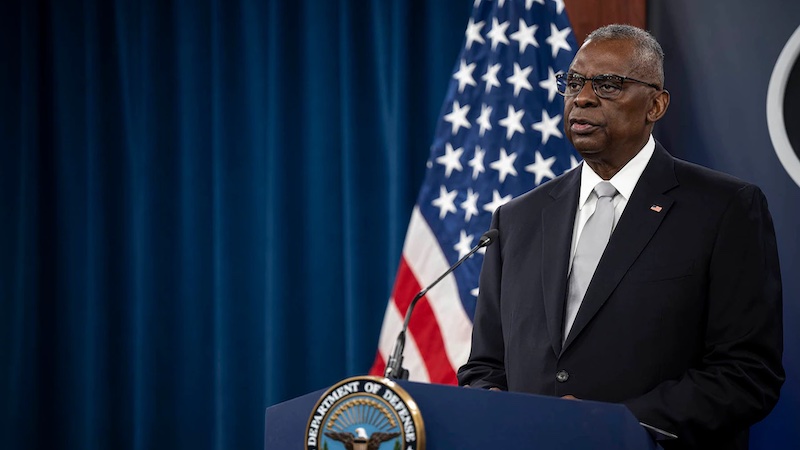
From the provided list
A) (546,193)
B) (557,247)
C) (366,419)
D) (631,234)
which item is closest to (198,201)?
(546,193)

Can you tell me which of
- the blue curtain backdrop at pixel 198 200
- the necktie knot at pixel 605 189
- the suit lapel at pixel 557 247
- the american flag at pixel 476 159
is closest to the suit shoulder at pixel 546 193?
the suit lapel at pixel 557 247

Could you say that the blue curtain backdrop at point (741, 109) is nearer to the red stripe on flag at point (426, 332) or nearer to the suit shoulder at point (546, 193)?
the suit shoulder at point (546, 193)

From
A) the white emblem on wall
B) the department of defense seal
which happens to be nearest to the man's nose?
the white emblem on wall

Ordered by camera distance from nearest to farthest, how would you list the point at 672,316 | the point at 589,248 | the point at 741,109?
the point at 672,316
the point at 589,248
the point at 741,109

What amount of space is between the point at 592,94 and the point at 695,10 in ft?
3.70

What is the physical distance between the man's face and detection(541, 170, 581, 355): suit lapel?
0.14 metres

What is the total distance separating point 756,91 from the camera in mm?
2621

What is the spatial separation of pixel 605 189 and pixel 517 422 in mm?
821

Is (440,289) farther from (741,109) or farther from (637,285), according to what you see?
(637,285)

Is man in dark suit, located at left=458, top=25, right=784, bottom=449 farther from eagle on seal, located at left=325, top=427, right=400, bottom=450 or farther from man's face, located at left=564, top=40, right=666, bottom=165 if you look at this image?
eagle on seal, located at left=325, top=427, right=400, bottom=450

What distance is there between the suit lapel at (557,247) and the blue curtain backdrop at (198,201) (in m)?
1.87

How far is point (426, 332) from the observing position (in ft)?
11.1

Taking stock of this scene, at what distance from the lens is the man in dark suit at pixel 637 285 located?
1756mm

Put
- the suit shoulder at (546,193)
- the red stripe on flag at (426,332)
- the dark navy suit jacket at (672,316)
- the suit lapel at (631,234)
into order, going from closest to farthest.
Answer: the dark navy suit jacket at (672,316)
the suit lapel at (631,234)
the suit shoulder at (546,193)
the red stripe on flag at (426,332)
